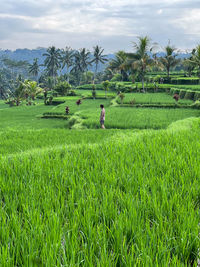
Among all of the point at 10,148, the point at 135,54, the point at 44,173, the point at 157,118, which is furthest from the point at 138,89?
the point at 44,173

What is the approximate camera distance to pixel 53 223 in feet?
5.23

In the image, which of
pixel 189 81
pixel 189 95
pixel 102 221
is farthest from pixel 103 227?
pixel 189 81

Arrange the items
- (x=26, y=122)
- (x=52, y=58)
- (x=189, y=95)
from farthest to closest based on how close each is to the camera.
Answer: (x=52, y=58), (x=189, y=95), (x=26, y=122)

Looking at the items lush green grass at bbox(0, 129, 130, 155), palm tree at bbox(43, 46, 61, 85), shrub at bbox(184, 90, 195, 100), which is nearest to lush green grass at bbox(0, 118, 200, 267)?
lush green grass at bbox(0, 129, 130, 155)

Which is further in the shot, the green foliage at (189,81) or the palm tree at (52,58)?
the palm tree at (52,58)

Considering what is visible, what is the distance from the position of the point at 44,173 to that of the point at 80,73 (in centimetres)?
5899

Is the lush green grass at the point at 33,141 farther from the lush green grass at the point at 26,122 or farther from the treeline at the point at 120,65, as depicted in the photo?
the treeline at the point at 120,65

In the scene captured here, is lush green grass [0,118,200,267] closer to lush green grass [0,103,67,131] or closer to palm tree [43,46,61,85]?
lush green grass [0,103,67,131]

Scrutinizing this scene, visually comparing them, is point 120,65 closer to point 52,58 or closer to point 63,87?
point 63,87

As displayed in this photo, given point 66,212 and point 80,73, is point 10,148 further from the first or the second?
point 80,73

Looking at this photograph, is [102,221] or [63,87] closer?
[102,221]

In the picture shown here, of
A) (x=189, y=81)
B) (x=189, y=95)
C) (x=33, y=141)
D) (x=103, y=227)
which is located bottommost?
(x=33, y=141)

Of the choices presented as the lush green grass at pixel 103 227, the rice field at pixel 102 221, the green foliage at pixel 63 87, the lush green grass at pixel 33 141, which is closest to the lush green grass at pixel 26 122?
the lush green grass at pixel 33 141

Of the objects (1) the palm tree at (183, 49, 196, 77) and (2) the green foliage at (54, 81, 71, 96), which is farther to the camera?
(2) the green foliage at (54, 81, 71, 96)
